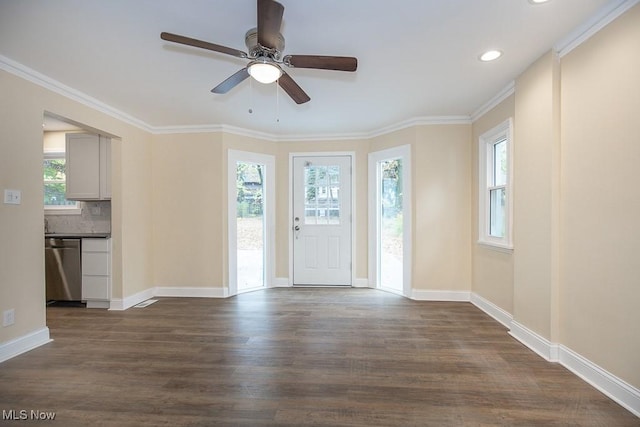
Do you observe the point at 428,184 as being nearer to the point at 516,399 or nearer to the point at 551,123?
the point at 551,123

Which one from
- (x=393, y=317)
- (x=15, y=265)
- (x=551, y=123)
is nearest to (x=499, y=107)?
(x=551, y=123)

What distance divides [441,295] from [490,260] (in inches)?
32.4

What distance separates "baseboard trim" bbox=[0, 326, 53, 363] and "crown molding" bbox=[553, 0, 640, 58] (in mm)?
4817

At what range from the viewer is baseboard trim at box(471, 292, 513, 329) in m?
2.99

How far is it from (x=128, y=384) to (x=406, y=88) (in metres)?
3.37

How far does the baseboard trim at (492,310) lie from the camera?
9.80ft

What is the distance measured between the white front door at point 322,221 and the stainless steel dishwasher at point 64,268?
278cm

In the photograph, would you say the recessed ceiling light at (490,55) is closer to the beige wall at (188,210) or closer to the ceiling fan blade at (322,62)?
the ceiling fan blade at (322,62)

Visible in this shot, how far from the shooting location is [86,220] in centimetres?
424

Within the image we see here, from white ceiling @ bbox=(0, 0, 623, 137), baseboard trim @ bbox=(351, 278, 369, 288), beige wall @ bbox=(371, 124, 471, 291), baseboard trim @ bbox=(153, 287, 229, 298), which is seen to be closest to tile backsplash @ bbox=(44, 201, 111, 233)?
baseboard trim @ bbox=(153, 287, 229, 298)

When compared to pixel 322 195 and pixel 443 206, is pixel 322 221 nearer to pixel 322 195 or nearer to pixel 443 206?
pixel 322 195

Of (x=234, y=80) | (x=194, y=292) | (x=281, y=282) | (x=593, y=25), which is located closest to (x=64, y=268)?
(x=194, y=292)

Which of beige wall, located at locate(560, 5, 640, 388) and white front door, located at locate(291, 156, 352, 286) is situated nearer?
beige wall, located at locate(560, 5, 640, 388)

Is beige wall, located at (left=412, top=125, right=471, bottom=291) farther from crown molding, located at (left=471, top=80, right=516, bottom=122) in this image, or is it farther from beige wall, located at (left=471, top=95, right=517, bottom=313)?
crown molding, located at (left=471, top=80, right=516, bottom=122)
